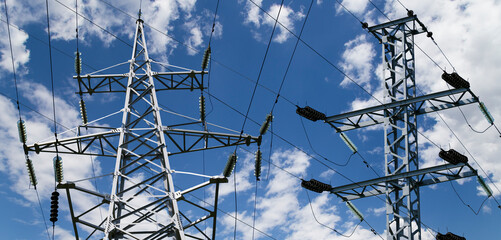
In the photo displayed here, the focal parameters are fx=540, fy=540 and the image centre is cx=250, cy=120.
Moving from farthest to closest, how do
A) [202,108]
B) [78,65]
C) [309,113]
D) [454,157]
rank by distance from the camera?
[309,113] < [78,65] < [454,157] < [202,108]

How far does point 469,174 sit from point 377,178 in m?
3.31

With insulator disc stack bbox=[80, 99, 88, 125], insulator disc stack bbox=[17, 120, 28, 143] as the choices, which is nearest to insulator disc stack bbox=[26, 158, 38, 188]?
insulator disc stack bbox=[17, 120, 28, 143]

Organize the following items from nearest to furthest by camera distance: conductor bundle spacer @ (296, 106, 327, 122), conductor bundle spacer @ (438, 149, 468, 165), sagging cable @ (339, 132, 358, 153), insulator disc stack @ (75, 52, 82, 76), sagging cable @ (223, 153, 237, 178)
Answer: sagging cable @ (223, 153, 237, 178) → conductor bundle spacer @ (438, 149, 468, 165) → insulator disc stack @ (75, 52, 82, 76) → conductor bundle spacer @ (296, 106, 327, 122) → sagging cable @ (339, 132, 358, 153)

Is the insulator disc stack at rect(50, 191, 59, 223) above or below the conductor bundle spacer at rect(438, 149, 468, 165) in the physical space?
below

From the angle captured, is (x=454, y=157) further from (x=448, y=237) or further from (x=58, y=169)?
(x=58, y=169)

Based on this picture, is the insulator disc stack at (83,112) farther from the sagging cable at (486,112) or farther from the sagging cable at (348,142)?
the sagging cable at (486,112)

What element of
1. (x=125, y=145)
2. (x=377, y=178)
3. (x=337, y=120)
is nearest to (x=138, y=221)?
(x=125, y=145)

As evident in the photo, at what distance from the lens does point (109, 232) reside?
12.7 meters

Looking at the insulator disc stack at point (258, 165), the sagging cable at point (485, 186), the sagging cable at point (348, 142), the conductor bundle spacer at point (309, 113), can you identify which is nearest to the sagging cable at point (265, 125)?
the insulator disc stack at point (258, 165)

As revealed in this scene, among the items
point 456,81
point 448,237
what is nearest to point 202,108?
point 456,81

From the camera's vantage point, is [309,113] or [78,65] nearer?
[78,65]

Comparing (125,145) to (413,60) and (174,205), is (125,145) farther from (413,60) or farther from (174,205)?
(413,60)

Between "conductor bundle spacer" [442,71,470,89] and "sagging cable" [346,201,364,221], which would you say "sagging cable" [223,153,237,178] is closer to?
"sagging cable" [346,201,364,221]

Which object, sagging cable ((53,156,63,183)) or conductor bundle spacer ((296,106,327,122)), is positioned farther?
conductor bundle spacer ((296,106,327,122))
